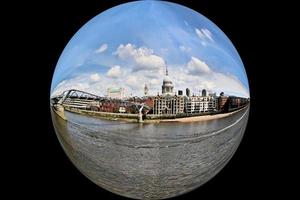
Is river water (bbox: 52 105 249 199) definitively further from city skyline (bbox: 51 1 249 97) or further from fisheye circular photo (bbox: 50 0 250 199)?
city skyline (bbox: 51 1 249 97)

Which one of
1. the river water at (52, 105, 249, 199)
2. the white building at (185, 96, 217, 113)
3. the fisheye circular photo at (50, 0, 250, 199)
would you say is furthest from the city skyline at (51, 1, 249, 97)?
the river water at (52, 105, 249, 199)

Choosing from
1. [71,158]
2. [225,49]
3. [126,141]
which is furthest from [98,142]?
[225,49]

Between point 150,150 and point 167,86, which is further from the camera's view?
point 150,150

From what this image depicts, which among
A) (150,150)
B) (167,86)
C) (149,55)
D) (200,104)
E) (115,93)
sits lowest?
(150,150)

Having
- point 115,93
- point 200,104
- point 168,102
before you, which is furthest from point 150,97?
point 200,104

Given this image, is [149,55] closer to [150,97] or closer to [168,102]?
[150,97]
